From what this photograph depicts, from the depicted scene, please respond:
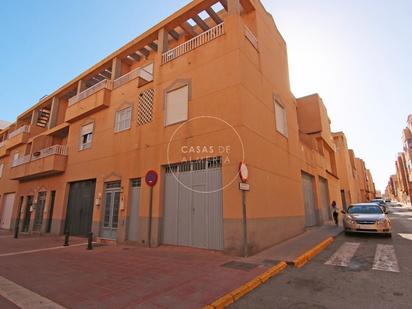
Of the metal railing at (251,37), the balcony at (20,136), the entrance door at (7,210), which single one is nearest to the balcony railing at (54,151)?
the balcony at (20,136)

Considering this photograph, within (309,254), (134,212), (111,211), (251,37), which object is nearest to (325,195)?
(309,254)

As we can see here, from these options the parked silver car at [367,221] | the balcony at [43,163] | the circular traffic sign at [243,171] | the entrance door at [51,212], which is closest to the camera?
the circular traffic sign at [243,171]

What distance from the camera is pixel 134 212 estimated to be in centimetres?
1062

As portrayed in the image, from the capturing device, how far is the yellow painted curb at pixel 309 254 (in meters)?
6.22

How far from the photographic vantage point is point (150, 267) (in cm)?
611

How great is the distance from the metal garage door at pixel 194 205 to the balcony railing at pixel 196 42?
5116mm

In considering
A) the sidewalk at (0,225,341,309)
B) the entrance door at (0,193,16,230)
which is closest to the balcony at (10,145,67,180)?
the entrance door at (0,193,16,230)

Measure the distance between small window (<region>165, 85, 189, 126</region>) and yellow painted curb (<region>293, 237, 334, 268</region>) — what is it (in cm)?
645

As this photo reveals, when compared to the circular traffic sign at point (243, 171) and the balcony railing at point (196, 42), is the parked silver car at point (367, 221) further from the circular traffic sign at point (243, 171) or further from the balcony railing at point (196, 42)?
the balcony railing at point (196, 42)

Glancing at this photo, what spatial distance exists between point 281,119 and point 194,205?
6.66 meters

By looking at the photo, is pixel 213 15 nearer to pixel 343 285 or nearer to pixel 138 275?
pixel 138 275

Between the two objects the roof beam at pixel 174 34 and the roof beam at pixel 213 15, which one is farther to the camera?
the roof beam at pixel 174 34

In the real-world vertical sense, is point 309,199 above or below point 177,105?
below

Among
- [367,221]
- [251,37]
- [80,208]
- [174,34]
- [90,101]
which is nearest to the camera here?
[251,37]
